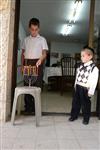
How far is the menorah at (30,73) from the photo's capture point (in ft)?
15.3

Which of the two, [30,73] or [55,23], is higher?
[55,23]

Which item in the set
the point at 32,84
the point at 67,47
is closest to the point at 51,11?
the point at 32,84

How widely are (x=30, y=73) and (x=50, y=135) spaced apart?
1.20 metres

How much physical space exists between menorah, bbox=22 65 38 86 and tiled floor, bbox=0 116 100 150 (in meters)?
0.56

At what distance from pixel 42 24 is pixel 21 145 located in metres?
10.5

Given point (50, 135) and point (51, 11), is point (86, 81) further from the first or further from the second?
point (51, 11)

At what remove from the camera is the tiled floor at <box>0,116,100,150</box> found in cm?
334

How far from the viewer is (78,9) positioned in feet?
33.0

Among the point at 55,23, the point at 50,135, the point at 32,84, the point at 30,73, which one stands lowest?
the point at 50,135

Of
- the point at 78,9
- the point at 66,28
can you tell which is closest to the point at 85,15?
the point at 78,9

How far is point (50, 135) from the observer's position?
149 inches

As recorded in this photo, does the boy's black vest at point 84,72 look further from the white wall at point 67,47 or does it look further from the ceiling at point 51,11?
the white wall at point 67,47

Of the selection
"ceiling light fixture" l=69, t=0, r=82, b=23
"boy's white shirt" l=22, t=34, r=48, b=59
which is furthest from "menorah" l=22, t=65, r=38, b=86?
"ceiling light fixture" l=69, t=0, r=82, b=23

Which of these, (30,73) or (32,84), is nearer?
A: (30,73)
